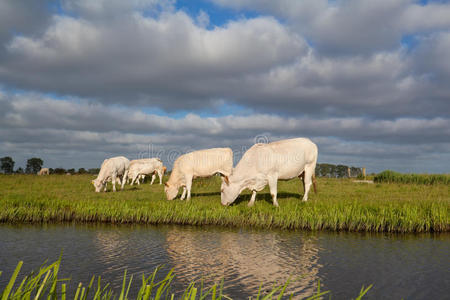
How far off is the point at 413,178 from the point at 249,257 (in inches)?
1207

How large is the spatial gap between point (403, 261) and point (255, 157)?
858 centimetres

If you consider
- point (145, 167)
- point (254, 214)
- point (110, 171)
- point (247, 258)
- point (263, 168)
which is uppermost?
point (145, 167)

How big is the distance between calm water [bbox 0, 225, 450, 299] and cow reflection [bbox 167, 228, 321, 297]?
20mm

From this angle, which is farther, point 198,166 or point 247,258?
point 198,166

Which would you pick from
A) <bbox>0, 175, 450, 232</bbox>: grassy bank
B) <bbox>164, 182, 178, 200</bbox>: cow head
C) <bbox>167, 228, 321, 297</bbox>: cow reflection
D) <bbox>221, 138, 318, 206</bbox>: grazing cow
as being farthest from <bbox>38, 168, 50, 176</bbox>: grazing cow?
<bbox>167, 228, 321, 297</bbox>: cow reflection

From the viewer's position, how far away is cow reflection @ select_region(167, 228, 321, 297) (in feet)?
23.0

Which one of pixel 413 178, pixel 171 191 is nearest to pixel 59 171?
pixel 171 191

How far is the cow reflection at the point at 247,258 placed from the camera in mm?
7023

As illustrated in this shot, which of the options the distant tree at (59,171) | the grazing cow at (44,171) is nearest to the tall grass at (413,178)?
the distant tree at (59,171)

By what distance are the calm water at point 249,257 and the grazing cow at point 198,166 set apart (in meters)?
7.42

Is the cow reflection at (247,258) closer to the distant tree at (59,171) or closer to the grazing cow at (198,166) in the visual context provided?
the grazing cow at (198,166)

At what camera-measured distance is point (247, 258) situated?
28.4 ft

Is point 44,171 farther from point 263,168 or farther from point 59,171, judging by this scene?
point 263,168

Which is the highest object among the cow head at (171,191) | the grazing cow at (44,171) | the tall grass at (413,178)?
the tall grass at (413,178)
